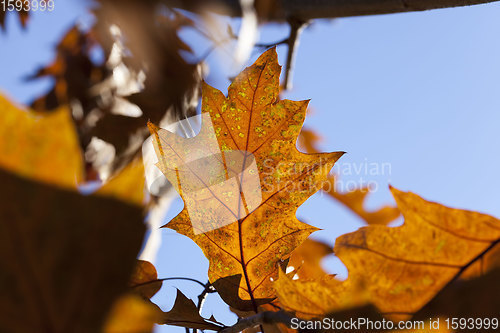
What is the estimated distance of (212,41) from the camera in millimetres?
1310

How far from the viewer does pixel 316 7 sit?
97 centimetres

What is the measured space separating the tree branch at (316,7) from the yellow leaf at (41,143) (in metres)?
0.78

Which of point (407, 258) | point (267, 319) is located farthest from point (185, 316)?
point (407, 258)

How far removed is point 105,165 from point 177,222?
1171mm

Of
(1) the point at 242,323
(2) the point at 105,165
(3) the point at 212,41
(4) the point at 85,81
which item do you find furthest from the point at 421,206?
(4) the point at 85,81

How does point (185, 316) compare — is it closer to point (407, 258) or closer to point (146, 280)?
point (146, 280)

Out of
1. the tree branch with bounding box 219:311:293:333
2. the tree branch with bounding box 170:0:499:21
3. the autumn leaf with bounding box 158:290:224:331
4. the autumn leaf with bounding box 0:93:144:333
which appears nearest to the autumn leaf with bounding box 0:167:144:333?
the autumn leaf with bounding box 0:93:144:333

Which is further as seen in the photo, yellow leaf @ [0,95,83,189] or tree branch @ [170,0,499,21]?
tree branch @ [170,0,499,21]

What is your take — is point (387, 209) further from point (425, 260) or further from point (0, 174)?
point (0, 174)

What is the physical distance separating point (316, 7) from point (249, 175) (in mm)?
613

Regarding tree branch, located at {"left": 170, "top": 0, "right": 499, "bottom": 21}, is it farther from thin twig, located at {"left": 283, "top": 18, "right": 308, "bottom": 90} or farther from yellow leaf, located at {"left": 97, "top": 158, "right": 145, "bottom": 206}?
yellow leaf, located at {"left": 97, "top": 158, "right": 145, "bottom": 206}

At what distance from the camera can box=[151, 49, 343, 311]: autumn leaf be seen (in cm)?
57

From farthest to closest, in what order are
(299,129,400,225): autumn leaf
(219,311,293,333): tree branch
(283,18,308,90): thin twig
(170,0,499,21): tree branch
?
(299,129,400,225): autumn leaf
(283,18,308,90): thin twig
(170,0,499,21): tree branch
(219,311,293,333): tree branch

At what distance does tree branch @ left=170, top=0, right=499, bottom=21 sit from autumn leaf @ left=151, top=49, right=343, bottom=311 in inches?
17.2
